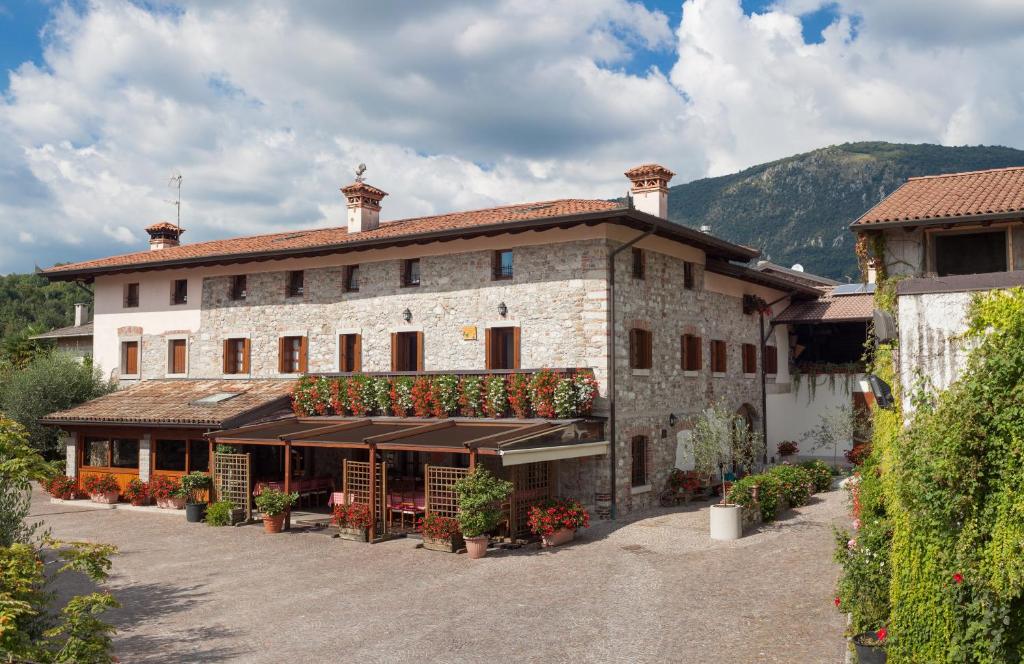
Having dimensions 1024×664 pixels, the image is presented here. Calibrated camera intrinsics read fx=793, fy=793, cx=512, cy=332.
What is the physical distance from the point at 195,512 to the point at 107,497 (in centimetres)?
502

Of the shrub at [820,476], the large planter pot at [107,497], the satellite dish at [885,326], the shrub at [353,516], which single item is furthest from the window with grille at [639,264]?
the large planter pot at [107,497]

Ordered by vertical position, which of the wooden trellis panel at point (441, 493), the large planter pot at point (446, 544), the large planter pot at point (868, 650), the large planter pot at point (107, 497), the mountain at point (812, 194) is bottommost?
the large planter pot at point (107, 497)

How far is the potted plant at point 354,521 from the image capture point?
55.8 ft

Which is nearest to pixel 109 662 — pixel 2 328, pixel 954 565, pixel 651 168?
pixel 954 565

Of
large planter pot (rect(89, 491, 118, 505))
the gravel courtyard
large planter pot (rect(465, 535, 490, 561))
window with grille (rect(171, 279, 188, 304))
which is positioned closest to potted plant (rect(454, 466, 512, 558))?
large planter pot (rect(465, 535, 490, 561))

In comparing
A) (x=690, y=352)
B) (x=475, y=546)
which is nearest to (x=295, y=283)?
(x=475, y=546)

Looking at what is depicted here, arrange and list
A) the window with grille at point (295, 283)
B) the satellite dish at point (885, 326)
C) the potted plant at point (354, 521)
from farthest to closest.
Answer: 1. the window with grille at point (295, 283)
2. the potted plant at point (354, 521)
3. the satellite dish at point (885, 326)

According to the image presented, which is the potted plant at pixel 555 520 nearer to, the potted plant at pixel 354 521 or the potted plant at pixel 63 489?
the potted plant at pixel 354 521

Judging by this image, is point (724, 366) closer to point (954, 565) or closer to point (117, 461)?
point (954, 565)

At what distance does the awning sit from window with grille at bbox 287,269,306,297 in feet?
14.9

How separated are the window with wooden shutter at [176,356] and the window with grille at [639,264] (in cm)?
1517

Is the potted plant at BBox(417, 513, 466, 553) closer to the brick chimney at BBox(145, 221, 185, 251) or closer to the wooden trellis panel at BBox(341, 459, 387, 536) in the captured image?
the wooden trellis panel at BBox(341, 459, 387, 536)

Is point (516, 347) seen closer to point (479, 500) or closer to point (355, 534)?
point (479, 500)

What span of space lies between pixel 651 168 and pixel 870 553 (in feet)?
46.2
